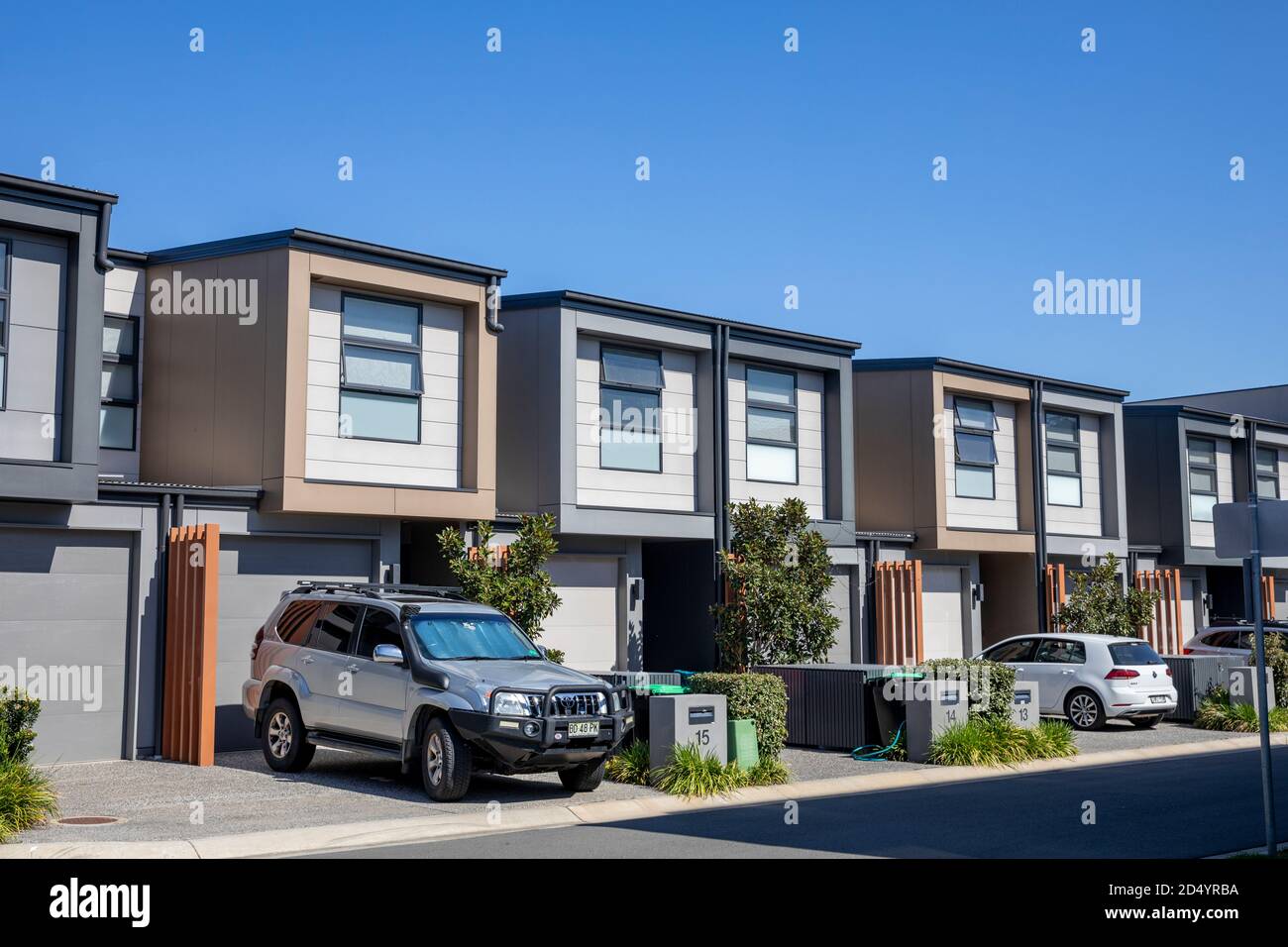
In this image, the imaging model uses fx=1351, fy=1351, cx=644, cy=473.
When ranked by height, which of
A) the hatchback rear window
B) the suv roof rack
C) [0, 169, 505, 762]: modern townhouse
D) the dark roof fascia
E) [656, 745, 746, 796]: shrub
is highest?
the dark roof fascia

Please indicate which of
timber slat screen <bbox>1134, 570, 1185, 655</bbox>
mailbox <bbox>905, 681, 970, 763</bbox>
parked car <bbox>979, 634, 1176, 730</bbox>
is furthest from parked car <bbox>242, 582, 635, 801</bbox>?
timber slat screen <bbox>1134, 570, 1185, 655</bbox>

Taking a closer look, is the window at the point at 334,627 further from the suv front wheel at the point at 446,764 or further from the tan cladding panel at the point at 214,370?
the tan cladding panel at the point at 214,370

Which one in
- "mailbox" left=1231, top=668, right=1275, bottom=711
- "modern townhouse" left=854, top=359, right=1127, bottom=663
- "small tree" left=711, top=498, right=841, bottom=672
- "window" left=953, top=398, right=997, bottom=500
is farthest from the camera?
"window" left=953, top=398, right=997, bottom=500

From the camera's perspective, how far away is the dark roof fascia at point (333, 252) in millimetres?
18109

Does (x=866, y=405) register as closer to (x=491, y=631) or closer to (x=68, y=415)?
(x=491, y=631)

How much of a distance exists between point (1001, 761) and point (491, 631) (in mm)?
6849

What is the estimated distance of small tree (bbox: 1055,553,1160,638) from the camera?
89.6ft

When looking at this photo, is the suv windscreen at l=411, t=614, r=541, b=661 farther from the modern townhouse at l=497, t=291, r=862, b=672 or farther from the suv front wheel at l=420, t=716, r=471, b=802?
the modern townhouse at l=497, t=291, r=862, b=672

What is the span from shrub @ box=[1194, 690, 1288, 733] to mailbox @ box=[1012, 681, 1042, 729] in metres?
5.00

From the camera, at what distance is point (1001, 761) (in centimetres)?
1717

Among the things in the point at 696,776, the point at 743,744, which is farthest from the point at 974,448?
the point at 696,776

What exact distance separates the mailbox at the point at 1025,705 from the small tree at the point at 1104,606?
8.57 meters

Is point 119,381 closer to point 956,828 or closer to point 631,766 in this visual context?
point 631,766
